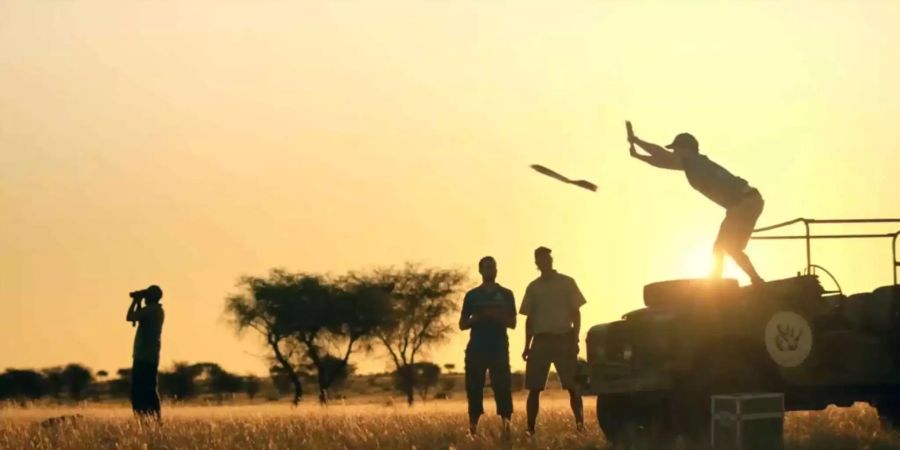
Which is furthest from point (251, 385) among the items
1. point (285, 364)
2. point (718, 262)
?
point (718, 262)

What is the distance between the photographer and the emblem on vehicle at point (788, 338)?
1378cm

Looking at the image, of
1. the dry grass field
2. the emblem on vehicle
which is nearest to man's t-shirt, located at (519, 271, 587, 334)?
the dry grass field

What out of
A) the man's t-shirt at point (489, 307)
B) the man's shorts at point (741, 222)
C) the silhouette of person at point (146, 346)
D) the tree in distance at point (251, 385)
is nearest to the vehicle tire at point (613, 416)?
the man's t-shirt at point (489, 307)

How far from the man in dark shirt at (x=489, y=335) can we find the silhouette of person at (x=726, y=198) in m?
2.61

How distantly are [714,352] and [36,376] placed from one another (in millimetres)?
72168

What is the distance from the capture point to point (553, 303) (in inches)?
628

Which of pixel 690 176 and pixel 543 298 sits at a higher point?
pixel 690 176

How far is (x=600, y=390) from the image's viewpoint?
14.8 m

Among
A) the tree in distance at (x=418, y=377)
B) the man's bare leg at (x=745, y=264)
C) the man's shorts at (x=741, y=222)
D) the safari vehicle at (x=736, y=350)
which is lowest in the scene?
the safari vehicle at (x=736, y=350)

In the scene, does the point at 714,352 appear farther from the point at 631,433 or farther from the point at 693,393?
the point at 631,433

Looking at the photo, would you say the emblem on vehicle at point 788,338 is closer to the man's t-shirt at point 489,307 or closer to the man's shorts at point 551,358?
the man's shorts at point 551,358

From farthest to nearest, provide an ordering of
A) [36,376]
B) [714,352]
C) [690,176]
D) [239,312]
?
1. [36,376]
2. [239,312]
3. [690,176]
4. [714,352]

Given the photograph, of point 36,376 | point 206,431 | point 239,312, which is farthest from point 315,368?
point 206,431

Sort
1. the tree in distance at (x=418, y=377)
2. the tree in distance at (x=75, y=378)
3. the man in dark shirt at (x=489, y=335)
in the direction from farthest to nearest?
the tree in distance at (x=75, y=378), the tree in distance at (x=418, y=377), the man in dark shirt at (x=489, y=335)
